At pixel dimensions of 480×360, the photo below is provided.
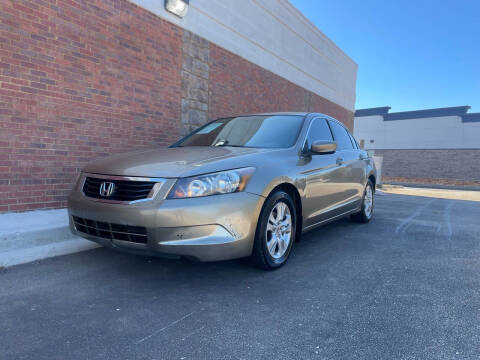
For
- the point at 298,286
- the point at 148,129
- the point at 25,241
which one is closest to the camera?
the point at 298,286

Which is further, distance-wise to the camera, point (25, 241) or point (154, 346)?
point (25, 241)

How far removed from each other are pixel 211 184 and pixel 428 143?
30334 millimetres

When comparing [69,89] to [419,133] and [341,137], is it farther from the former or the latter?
[419,133]

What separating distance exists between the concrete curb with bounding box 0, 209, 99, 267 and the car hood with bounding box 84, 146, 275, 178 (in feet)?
3.49

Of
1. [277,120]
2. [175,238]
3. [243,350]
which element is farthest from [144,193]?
[277,120]

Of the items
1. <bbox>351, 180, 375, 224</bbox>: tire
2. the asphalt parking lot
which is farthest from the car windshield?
<bbox>351, 180, 375, 224</bbox>: tire

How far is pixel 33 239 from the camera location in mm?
3633

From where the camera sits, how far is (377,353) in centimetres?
196

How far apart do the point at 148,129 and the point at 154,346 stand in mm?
4685

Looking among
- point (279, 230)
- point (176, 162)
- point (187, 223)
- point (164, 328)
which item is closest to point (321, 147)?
point (279, 230)

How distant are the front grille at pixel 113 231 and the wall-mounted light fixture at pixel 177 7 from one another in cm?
483

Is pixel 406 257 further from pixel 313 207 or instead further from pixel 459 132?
pixel 459 132

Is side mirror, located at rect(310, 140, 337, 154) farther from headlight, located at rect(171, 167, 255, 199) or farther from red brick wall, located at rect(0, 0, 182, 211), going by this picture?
red brick wall, located at rect(0, 0, 182, 211)

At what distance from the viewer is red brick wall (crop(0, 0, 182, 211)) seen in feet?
13.9
